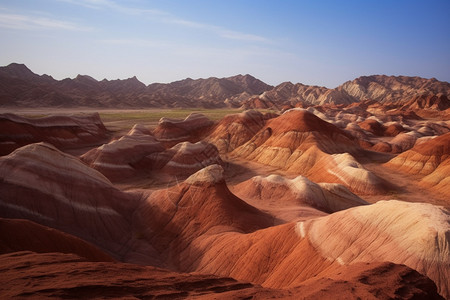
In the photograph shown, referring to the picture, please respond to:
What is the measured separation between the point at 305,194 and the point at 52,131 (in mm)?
44698

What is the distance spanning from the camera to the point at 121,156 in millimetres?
40031

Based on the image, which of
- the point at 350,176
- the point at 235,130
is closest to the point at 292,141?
the point at 350,176

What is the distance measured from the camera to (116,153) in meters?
39.8

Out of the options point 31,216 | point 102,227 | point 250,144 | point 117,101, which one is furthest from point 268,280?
point 117,101

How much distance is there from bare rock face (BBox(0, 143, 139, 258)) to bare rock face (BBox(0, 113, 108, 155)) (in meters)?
23.4

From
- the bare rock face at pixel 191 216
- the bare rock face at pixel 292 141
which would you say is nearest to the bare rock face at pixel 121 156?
the bare rock face at pixel 191 216

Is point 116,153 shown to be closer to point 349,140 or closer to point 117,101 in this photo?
point 349,140

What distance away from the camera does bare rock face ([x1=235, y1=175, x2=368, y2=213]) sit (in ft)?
92.2

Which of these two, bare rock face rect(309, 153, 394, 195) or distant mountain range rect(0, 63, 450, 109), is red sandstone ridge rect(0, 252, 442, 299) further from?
distant mountain range rect(0, 63, 450, 109)

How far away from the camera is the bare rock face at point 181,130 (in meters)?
60.3

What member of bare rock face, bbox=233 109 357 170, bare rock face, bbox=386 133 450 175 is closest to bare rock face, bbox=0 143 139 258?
bare rock face, bbox=233 109 357 170

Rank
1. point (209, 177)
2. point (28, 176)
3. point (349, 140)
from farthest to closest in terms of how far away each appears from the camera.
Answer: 1. point (349, 140)
2. point (209, 177)
3. point (28, 176)

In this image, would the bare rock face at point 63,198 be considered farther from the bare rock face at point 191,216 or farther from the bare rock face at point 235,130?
the bare rock face at point 235,130

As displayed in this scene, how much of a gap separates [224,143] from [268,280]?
145 ft
